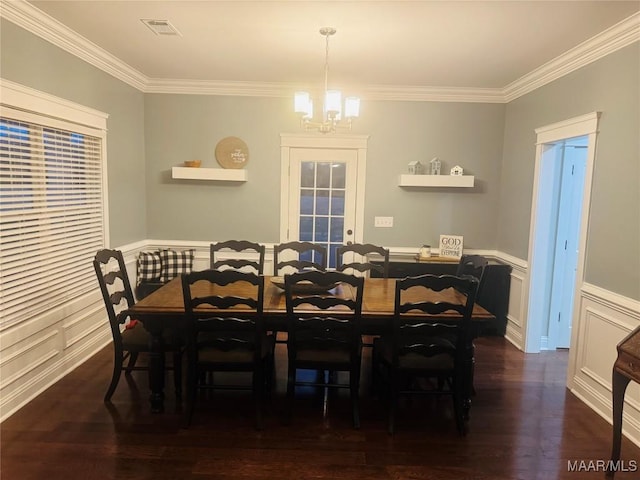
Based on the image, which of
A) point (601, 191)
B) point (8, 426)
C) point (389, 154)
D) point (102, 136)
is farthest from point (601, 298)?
point (102, 136)

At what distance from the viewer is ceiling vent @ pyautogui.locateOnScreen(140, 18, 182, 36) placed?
9.59 feet

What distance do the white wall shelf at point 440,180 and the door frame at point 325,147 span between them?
527 millimetres

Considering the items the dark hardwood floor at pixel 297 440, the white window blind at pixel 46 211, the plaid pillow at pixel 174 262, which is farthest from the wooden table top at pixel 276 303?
the plaid pillow at pixel 174 262

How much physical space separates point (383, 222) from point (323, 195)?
2.49 ft

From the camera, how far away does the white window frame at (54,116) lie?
2.61m

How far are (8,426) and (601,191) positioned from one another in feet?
14.0

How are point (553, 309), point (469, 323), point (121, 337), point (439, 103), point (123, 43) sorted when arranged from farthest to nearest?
point (439, 103)
point (553, 309)
point (123, 43)
point (121, 337)
point (469, 323)

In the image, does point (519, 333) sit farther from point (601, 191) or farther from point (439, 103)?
point (439, 103)

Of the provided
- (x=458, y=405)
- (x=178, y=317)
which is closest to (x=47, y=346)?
(x=178, y=317)

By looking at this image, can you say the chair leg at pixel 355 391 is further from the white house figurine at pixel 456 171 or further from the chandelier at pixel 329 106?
the white house figurine at pixel 456 171

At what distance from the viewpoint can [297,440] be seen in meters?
2.50

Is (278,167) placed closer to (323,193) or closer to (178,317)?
(323,193)

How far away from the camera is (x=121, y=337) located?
2863mm
